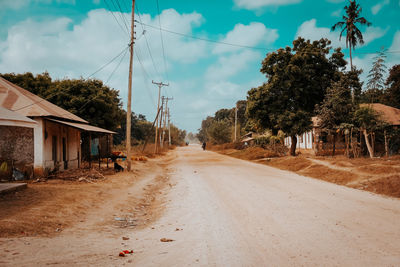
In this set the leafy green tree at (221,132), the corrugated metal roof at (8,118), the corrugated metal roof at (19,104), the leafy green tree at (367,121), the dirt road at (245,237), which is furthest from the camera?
the leafy green tree at (221,132)

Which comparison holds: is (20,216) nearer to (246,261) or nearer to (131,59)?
(246,261)

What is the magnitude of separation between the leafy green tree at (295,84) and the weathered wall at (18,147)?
55.1 feet

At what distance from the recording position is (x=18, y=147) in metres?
12.9

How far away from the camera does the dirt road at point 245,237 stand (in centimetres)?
424

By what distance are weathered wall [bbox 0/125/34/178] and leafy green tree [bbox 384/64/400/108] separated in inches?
1420

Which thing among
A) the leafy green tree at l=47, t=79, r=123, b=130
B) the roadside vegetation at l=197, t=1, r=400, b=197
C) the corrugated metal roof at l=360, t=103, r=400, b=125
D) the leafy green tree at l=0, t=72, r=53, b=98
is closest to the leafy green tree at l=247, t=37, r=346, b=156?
the roadside vegetation at l=197, t=1, r=400, b=197

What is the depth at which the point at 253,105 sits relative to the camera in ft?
79.2

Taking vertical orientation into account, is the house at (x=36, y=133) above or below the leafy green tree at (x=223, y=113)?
below

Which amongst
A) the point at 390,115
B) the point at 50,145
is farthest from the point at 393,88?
the point at 50,145

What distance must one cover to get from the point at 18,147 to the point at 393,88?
3687cm

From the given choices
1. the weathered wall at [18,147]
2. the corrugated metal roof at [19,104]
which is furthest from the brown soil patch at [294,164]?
the weathered wall at [18,147]

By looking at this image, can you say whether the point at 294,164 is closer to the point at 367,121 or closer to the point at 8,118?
the point at 367,121

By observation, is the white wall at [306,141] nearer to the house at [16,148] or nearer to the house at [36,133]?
the house at [36,133]

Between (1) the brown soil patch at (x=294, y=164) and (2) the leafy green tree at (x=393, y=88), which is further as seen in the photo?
(2) the leafy green tree at (x=393, y=88)
